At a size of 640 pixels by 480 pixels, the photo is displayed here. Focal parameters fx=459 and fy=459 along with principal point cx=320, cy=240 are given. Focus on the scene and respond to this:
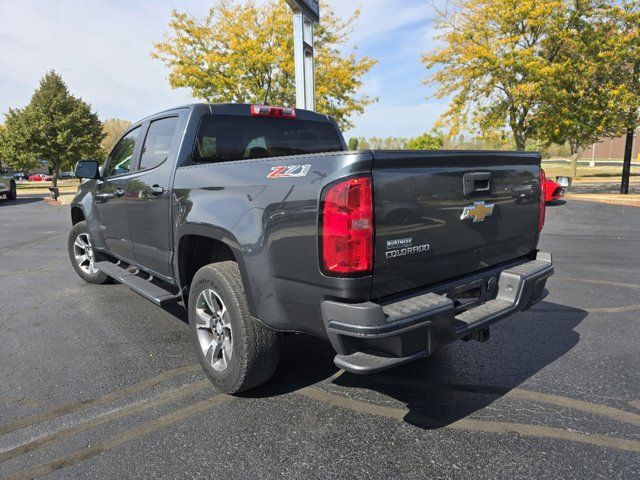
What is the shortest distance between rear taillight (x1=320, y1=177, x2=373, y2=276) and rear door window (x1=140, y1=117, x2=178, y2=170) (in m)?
2.00

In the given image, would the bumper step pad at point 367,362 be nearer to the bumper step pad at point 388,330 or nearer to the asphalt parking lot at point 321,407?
the bumper step pad at point 388,330

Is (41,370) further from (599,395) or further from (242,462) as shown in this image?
(599,395)

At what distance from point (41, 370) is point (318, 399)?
2.14 m

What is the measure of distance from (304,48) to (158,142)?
18.4 feet

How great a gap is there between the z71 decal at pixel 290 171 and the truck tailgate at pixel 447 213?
36 centimetres

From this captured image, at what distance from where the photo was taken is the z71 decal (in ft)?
7.72

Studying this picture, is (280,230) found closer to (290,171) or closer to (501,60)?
(290,171)

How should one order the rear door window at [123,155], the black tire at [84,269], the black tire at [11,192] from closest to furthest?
the rear door window at [123,155]
the black tire at [84,269]
the black tire at [11,192]

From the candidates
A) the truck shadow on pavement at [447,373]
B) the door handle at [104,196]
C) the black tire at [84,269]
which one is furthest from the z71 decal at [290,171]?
the black tire at [84,269]

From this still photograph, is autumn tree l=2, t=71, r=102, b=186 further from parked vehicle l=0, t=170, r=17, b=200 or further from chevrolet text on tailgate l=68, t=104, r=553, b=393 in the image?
chevrolet text on tailgate l=68, t=104, r=553, b=393

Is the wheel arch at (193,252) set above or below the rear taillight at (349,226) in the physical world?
below

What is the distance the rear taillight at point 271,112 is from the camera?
12.7 feet

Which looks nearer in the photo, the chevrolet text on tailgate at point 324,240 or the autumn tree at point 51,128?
the chevrolet text on tailgate at point 324,240

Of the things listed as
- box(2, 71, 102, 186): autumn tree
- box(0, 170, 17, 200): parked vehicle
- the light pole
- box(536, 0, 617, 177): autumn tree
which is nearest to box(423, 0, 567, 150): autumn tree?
box(536, 0, 617, 177): autumn tree
